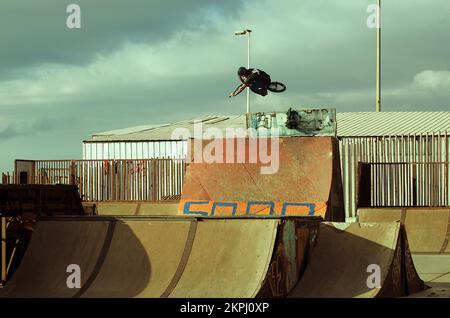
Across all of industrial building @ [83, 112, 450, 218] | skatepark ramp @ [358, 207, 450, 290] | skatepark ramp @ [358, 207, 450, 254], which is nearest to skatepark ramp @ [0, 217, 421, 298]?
skatepark ramp @ [358, 207, 450, 290]

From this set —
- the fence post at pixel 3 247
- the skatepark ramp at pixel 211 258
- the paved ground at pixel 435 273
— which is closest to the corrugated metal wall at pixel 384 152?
the paved ground at pixel 435 273

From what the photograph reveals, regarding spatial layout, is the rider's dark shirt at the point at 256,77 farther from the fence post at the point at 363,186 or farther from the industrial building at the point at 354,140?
the industrial building at the point at 354,140

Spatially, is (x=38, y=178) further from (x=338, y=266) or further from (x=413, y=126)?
(x=338, y=266)

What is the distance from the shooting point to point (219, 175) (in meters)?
18.8

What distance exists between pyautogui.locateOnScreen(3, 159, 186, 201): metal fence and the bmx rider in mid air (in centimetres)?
1191

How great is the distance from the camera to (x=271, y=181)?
18.1m

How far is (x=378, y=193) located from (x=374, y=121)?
13.2 metres

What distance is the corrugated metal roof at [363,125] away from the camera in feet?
126

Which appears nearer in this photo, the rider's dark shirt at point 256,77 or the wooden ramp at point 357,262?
the wooden ramp at point 357,262

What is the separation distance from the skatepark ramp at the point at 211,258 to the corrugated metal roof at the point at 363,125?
26.0 metres

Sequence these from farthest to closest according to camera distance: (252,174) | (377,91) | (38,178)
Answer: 1. (377,91)
2. (38,178)
3. (252,174)

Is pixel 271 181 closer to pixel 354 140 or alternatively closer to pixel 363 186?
pixel 363 186

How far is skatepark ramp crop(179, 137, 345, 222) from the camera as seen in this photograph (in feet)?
58.1
